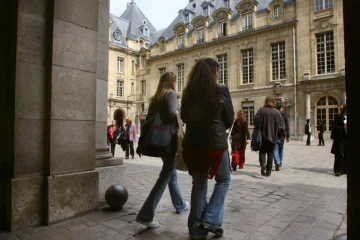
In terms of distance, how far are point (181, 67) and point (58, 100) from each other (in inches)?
1255

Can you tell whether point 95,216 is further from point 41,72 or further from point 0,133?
point 41,72

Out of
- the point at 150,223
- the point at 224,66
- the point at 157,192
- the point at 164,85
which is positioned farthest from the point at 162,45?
the point at 150,223

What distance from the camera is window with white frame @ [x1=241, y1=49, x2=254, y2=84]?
1096 inches

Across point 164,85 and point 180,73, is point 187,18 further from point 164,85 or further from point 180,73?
point 164,85

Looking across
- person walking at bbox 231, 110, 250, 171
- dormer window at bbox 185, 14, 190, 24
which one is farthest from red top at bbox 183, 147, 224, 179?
dormer window at bbox 185, 14, 190, 24

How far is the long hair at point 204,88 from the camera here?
8.95 ft

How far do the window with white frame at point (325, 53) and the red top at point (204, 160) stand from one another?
2435 cm

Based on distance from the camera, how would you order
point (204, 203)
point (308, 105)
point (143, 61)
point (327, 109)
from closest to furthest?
point (204, 203), point (327, 109), point (308, 105), point (143, 61)

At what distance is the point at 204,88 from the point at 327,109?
2371 centimetres

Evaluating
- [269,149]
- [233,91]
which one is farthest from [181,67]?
[269,149]

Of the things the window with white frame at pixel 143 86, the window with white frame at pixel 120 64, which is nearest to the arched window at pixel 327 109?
the window with white frame at pixel 143 86

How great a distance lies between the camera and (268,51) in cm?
2652

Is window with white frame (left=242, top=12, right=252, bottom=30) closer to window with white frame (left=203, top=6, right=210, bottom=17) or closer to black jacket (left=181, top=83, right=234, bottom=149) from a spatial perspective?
Result: window with white frame (left=203, top=6, right=210, bottom=17)

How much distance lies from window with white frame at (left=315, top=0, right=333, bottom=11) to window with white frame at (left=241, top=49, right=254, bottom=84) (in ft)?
22.4
